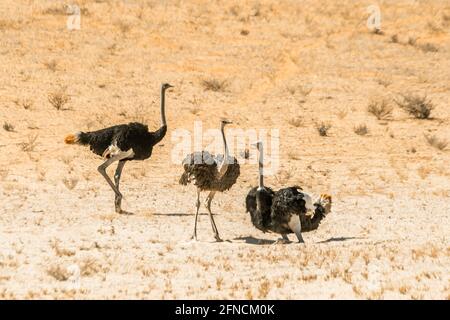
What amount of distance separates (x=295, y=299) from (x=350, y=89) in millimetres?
17577

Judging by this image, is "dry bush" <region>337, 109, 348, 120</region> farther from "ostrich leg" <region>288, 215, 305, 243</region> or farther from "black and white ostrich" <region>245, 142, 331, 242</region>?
"ostrich leg" <region>288, 215, 305, 243</region>

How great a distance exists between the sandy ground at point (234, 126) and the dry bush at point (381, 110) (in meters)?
0.27

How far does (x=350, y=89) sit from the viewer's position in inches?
1034

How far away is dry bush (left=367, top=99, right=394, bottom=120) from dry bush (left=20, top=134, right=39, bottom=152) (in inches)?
353

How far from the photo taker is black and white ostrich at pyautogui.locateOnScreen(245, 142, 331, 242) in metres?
12.6

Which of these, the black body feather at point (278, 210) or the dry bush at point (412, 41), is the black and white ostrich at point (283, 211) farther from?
the dry bush at point (412, 41)

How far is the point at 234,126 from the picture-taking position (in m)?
23.1

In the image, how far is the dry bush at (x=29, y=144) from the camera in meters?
20.0

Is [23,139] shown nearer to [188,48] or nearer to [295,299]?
[188,48]

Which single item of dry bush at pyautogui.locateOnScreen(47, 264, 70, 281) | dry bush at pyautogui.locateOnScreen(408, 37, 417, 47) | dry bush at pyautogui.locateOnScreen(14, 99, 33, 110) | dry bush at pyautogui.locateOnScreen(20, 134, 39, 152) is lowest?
dry bush at pyautogui.locateOnScreen(47, 264, 70, 281)

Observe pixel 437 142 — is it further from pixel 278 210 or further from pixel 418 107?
pixel 278 210

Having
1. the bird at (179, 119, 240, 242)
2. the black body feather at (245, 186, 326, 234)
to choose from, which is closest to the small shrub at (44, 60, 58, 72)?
the bird at (179, 119, 240, 242)

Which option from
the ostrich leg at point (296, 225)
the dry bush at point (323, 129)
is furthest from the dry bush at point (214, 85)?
the ostrich leg at point (296, 225)
